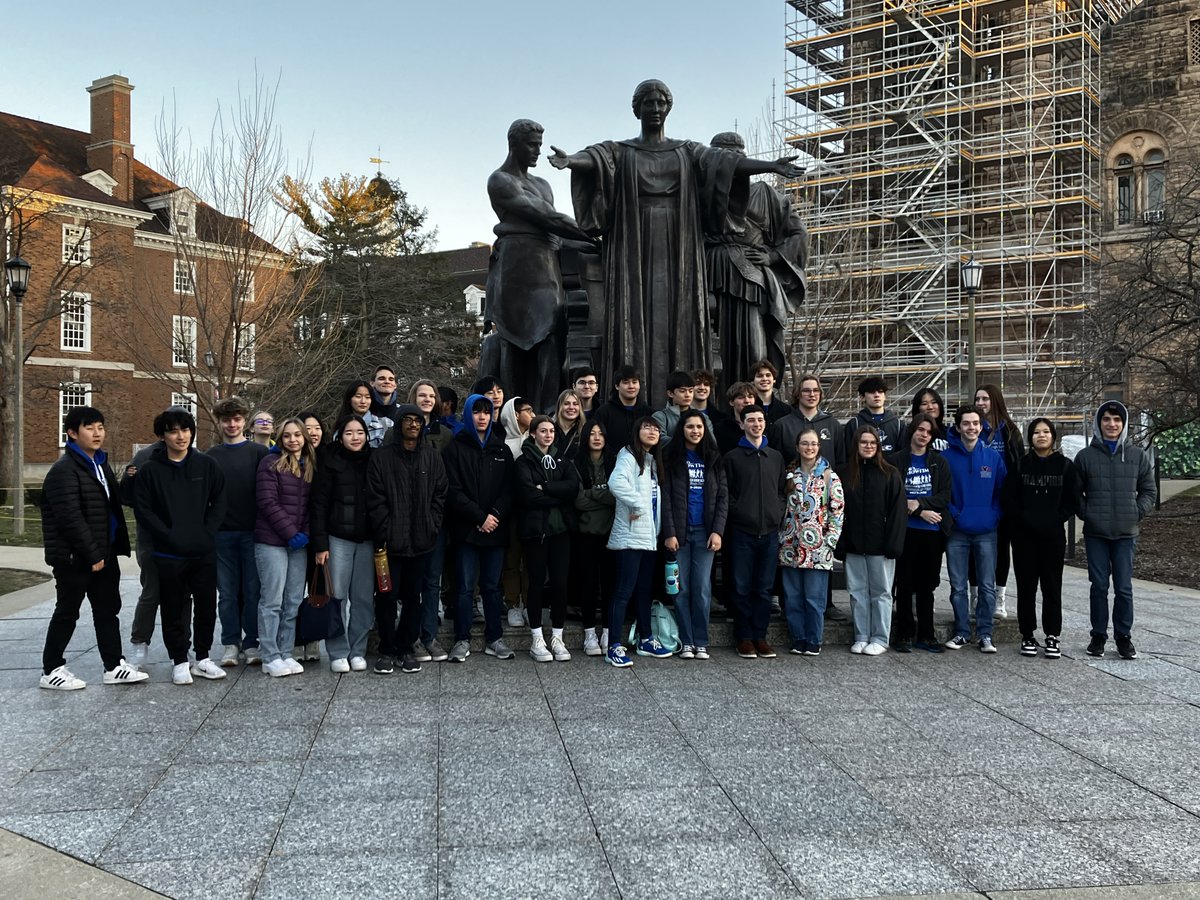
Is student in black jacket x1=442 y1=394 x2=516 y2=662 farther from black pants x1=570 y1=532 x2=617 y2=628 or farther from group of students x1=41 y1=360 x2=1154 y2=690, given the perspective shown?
black pants x1=570 y1=532 x2=617 y2=628

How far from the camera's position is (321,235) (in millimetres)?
40375

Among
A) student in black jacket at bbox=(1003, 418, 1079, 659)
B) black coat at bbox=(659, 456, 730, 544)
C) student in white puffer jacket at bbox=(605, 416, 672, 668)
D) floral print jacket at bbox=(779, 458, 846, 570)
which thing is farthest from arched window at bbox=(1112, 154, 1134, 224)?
student in white puffer jacket at bbox=(605, 416, 672, 668)

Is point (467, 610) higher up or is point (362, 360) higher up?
point (362, 360)

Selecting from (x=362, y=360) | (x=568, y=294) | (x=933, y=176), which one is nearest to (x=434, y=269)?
(x=362, y=360)

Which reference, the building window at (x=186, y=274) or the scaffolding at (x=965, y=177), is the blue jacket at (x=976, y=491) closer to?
the building window at (x=186, y=274)

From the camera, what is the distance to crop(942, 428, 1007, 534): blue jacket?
756cm

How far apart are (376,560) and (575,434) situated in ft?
5.47

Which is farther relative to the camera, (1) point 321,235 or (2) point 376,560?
(1) point 321,235

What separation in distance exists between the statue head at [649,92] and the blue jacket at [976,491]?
3.67m

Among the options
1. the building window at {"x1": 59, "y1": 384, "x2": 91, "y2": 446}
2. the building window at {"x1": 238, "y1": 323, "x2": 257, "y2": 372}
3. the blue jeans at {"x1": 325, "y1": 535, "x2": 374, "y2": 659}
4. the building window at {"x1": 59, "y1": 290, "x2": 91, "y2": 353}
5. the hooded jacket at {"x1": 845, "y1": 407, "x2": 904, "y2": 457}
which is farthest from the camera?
the building window at {"x1": 59, "y1": 290, "x2": 91, "y2": 353}

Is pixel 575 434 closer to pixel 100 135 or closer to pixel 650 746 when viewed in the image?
pixel 650 746

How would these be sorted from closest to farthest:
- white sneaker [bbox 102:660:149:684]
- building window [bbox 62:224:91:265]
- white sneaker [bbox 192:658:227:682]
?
white sneaker [bbox 102:660:149:684] < white sneaker [bbox 192:658:227:682] < building window [bbox 62:224:91:265]

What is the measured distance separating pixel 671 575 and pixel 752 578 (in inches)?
27.6

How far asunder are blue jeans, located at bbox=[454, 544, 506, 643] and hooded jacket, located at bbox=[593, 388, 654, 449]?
3.71ft
